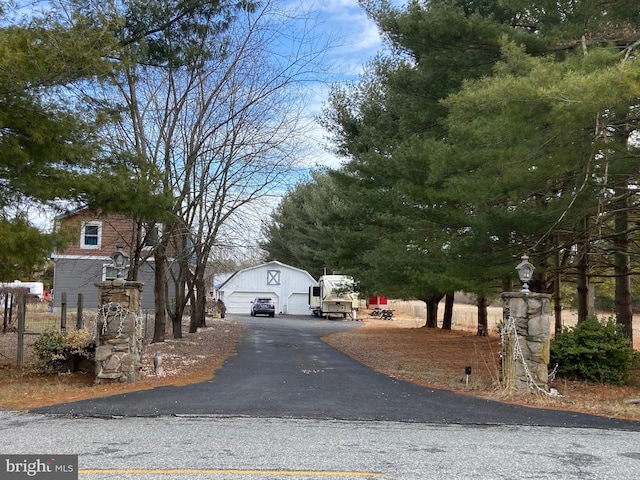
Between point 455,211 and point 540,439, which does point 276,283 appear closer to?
point 455,211

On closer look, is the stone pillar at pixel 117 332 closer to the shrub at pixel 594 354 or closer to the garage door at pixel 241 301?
the shrub at pixel 594 354

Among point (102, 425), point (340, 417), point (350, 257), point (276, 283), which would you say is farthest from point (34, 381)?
point (276, 283)

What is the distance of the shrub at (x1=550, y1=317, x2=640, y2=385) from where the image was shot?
11.7 meters

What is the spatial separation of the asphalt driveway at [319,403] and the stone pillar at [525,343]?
1070 millimetres

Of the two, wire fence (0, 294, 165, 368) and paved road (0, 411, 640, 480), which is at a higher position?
wire fence (0, 294, 165, 368)

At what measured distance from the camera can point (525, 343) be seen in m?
10.6

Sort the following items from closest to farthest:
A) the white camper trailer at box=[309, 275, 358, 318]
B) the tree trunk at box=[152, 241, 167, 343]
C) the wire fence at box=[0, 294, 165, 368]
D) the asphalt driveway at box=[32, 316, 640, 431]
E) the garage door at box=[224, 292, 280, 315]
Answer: the asphalt driveway at box=[32, 316, 640, 431]
the wire fence at box=[0, 294, 165, 368]
the tree trunk at box=[152, 241, 167, 343]
the white camper trailer at box=[309, 275, 358, 318]
the garage door at box=[224, 292, 280, 315]

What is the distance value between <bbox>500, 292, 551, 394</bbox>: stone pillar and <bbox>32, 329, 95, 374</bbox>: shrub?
7.81 m

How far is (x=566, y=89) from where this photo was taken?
8562mm

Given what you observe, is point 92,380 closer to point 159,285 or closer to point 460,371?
point 159,285

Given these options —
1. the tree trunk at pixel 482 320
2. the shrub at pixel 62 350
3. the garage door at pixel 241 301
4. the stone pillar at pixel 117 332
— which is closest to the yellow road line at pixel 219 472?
the stone pillar at pixel 117 332

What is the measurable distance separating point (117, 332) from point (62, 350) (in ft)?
4.93

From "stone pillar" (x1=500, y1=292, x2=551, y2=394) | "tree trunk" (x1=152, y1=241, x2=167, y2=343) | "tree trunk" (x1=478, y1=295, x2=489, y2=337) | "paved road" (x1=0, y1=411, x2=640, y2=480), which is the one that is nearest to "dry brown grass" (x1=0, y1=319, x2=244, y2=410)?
"tree trunk" (x1=152, y1=241, x2=167, y2=343)

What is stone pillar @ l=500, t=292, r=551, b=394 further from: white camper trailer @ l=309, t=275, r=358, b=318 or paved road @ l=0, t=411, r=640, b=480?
white camper trailer @ l=309, t=275, r=358, b=318
